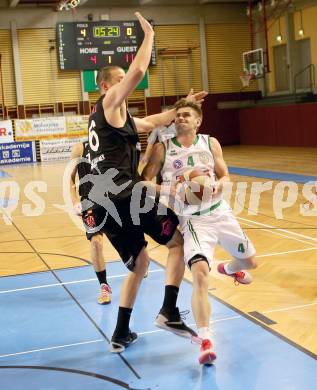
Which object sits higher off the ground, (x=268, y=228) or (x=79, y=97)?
(x=79, y=97)

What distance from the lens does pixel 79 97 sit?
25594mm

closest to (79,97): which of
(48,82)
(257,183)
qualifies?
(48,82)

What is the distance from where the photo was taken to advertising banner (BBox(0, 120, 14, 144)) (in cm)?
2300

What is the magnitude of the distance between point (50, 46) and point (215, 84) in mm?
7750

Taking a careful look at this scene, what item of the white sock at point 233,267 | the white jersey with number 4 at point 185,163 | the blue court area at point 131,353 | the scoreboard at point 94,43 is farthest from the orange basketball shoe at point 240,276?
the scoreboard at point 94,43

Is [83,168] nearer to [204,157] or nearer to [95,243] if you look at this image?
[95,243]

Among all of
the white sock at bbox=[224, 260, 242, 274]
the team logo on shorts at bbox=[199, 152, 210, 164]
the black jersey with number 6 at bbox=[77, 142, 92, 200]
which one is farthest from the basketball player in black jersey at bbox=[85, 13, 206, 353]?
the black jersey with number 6 at bbox=[77, 142, 92, 200]

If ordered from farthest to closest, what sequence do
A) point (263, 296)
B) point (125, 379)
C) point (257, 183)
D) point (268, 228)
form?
point (257, 183)
point (268, 228)
point (263, 296)
point (125, 379)

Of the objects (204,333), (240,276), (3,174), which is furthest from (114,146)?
(3,174)

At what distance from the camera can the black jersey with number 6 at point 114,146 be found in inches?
155

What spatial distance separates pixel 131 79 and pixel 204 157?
960 millimetres

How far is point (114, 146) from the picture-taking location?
3969 millimetres

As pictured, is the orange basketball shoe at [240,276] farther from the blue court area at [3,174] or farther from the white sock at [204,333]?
the blue court area at [3,174]

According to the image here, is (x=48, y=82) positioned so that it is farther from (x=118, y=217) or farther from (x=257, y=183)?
(x=118, y=217)
